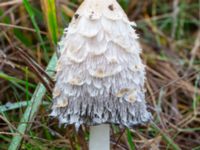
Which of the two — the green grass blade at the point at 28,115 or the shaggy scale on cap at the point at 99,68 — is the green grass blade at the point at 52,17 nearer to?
the green grass blade at the point at 28,115

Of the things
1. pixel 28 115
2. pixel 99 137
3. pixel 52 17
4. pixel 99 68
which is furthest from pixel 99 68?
pixel 52 17

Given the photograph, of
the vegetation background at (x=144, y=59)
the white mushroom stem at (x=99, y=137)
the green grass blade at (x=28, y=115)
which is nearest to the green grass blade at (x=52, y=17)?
the vegetation background at (x=144, y=59)

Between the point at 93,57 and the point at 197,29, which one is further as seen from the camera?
the point at 197,29

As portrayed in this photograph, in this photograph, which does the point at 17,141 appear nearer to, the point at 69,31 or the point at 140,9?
→ the point at 69,31

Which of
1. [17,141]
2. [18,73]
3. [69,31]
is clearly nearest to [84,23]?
[69,31]

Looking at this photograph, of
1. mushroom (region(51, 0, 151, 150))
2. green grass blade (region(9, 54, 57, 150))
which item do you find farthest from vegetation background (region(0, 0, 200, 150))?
mushroom (region(51, 0, 151, 150))
